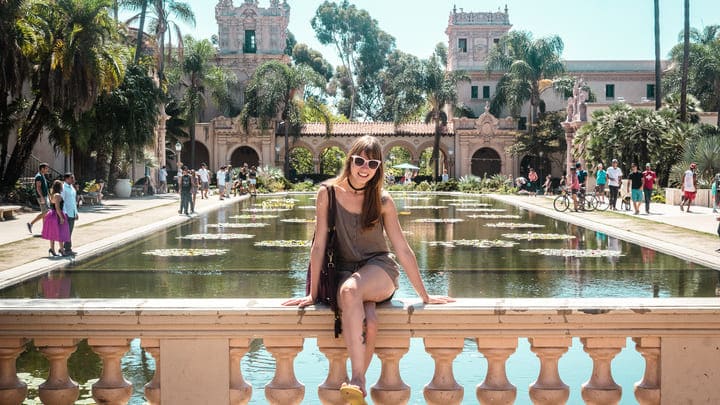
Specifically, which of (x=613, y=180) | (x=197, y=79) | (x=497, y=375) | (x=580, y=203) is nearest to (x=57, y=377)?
(x=497, y=375)

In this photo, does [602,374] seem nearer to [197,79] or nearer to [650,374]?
[650,374]

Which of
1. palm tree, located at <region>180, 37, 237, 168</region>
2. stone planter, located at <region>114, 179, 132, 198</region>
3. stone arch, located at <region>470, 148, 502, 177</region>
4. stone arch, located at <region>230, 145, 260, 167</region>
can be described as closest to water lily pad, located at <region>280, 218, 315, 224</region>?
stone planter, located at <region>114, 179, 132, 198</region>

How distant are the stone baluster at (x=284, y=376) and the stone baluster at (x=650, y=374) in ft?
5.42

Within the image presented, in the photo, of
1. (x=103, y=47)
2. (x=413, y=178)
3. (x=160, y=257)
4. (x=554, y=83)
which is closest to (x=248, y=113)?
(x=413, y=178)

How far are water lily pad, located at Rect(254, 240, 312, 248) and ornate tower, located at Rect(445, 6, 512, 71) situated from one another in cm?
6025

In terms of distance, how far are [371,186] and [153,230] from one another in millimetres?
18697

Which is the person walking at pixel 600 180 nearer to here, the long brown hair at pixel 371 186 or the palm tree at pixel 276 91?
the long brown hair at pixel 371 186

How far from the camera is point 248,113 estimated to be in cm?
6412

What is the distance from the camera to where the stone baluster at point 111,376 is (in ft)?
13.6

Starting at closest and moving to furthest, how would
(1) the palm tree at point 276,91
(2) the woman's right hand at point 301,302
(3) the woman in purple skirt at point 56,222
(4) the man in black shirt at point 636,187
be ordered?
(2) the woman's right hand at point 301,302 → (3) the woman in purple skirt at point 56,222 → (4) the man in black shirt at point 636,187 → (1) the palm tree at point 276,91

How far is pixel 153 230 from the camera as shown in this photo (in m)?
22.4

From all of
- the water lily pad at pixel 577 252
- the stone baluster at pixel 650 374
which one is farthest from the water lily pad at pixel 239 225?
the stone baluster at pixel 650 374

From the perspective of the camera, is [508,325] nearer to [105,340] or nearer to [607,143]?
[105,340]

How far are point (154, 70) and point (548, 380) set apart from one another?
142ft
